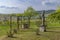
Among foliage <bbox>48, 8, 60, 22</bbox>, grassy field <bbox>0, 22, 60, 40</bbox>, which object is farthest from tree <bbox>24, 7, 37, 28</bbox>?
foliage <bbox>48, 8, 60, 22</bbox>

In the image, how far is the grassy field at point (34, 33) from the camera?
2.34 m

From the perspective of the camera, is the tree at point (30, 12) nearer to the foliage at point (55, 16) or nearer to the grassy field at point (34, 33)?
the grassy field at point (34, 33)

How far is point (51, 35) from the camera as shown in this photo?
2.36 metres

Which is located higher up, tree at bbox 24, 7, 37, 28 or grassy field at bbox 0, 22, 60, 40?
tree at bbox 24, 7, 37, 28

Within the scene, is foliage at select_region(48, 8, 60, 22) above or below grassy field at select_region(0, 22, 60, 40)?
above

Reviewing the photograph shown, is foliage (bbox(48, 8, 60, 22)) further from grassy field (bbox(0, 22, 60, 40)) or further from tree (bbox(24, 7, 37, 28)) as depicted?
tree (bbox(24, 7, 37, 28))

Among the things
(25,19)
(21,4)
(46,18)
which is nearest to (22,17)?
(25,19)

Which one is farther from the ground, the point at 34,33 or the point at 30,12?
the point at 30,12

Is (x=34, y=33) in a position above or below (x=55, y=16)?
below

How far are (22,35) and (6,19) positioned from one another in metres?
0.35

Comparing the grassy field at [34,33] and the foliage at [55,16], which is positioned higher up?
the foliage at [55,16]

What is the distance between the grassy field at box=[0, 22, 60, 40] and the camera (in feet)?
7.68

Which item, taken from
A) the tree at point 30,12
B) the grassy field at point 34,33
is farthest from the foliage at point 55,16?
the tree at point 30,12

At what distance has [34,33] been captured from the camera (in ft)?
7.82
